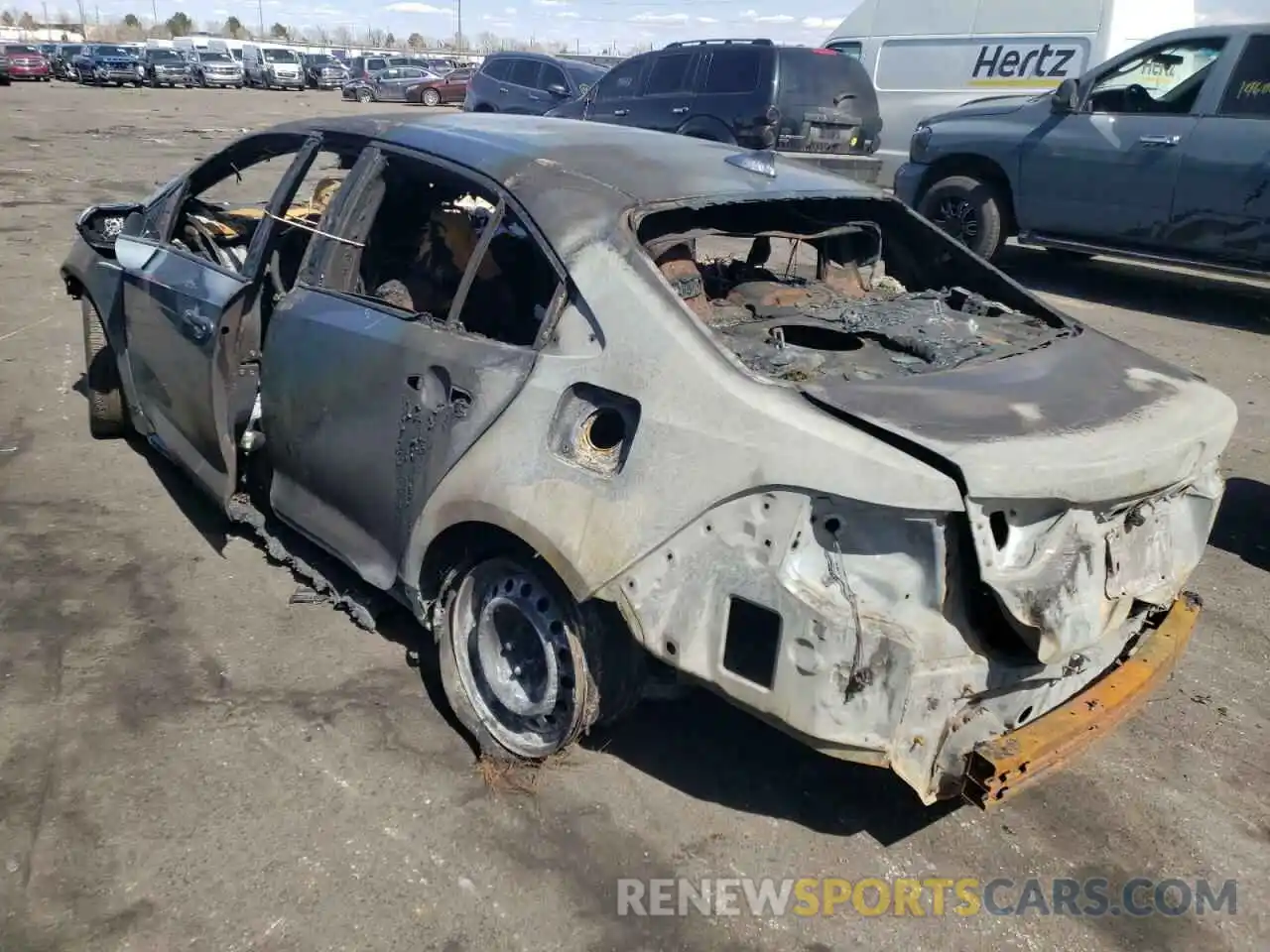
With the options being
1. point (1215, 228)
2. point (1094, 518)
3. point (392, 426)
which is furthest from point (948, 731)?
point (1215, 228)

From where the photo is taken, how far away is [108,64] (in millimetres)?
34719

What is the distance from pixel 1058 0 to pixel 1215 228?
4.74 m

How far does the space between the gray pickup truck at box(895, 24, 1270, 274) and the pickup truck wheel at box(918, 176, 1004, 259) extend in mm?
11

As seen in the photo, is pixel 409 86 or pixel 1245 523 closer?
pixel 1245 523

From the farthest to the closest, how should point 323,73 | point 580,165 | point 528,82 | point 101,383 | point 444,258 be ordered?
point 323,73, point 528,82, point 101,383, point 444,258, point 580,165

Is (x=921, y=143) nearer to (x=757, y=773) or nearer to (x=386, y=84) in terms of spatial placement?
(x=757, y=773)

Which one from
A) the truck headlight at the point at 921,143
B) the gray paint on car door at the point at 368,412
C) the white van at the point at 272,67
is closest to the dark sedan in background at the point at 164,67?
the white van at the point at 272,67

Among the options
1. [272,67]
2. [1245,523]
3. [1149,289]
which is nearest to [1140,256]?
[1149,289]

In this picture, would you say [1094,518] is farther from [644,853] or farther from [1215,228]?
[1215,228]

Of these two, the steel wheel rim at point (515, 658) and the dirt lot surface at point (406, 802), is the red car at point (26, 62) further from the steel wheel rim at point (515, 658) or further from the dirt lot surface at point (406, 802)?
the steel wheel rim at point (515, 658)

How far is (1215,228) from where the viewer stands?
769 cm

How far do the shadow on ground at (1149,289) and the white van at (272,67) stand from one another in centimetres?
3370

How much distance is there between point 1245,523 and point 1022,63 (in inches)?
333

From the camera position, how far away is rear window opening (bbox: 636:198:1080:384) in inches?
109
